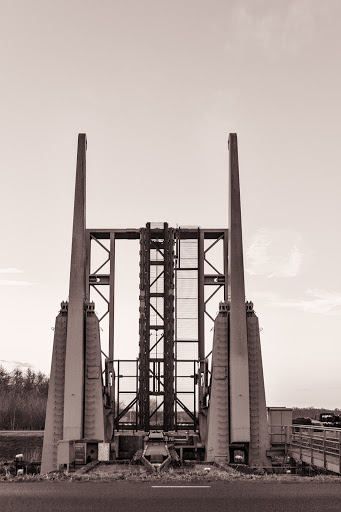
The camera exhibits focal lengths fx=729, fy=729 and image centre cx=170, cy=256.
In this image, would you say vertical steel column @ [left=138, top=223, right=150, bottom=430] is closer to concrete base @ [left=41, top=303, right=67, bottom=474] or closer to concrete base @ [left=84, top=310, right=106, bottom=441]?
concrete base @ [left=84, top=310, right=106, bottom=441]

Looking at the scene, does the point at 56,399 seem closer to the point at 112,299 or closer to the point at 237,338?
the point at 112,299

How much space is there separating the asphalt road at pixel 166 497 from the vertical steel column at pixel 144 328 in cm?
1731

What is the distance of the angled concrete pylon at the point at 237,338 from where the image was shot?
26.9 m

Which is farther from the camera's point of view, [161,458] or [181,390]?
[181,390]

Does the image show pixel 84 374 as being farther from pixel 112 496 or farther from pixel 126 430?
pixel 112 496

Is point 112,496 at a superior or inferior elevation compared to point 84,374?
inferior

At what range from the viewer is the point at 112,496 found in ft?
40.5

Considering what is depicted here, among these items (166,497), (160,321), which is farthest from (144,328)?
(166,497)

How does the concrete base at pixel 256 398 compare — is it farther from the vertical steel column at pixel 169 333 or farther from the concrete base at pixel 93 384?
the concrete base at pixel 93 384

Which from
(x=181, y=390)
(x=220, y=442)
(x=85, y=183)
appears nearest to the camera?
(x=220, y=442)

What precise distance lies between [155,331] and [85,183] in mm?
7557

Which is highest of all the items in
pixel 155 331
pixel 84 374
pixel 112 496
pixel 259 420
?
pixel 155 331

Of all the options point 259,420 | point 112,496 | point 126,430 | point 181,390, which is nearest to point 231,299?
point 259,420

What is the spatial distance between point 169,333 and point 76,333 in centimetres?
571
